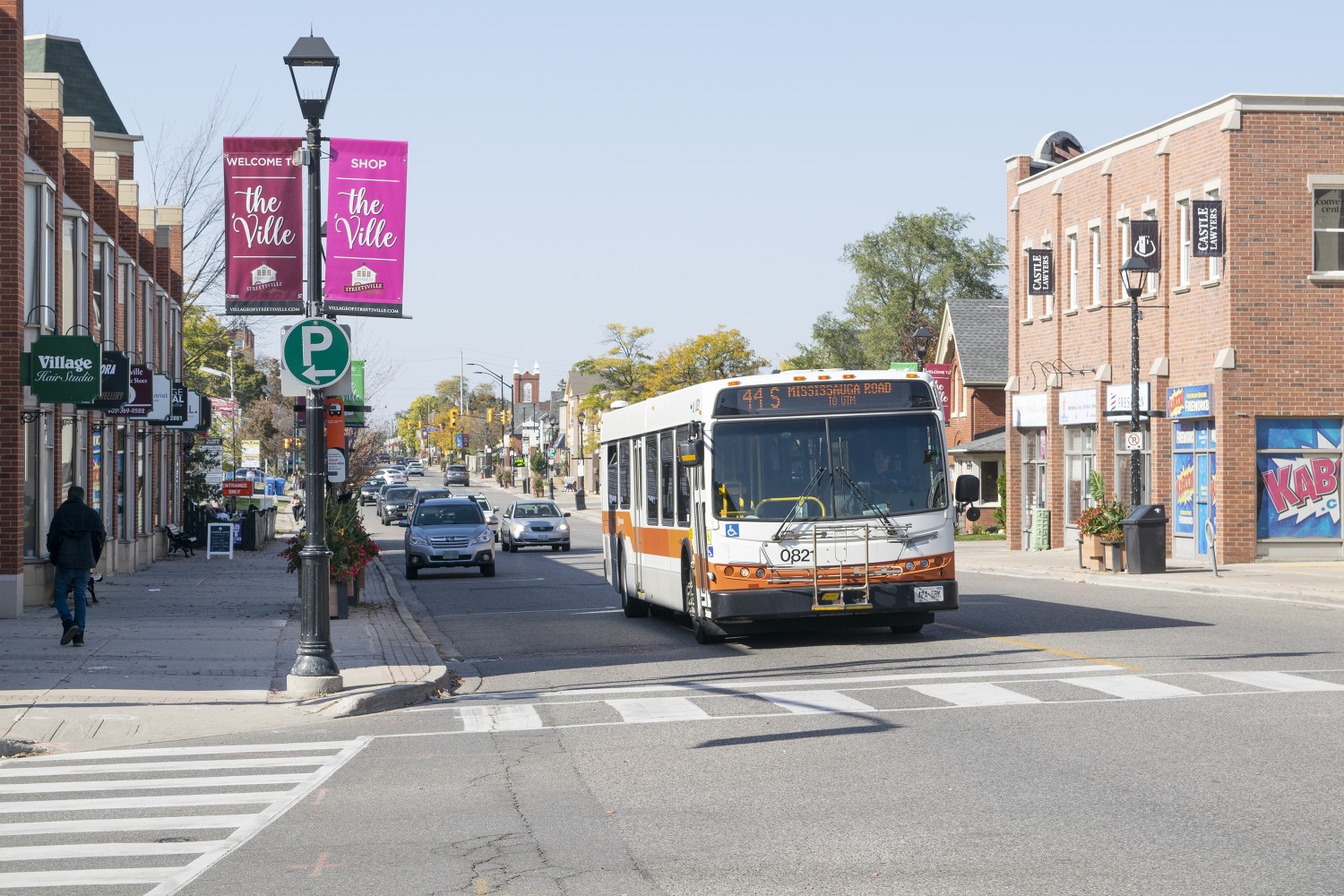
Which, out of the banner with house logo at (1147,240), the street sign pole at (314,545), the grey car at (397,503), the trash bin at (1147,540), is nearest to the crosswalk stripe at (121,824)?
the street sign pole at (314,545)

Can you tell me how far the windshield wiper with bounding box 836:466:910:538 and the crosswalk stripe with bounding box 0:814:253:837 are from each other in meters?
9.50

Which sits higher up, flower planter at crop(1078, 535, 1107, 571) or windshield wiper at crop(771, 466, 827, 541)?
windshield wiper at crop(771, 466, 827, 541)

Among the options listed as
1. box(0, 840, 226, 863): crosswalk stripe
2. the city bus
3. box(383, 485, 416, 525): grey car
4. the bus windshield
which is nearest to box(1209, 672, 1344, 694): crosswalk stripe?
the city bus

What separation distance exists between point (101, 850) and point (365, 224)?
9.75 metres

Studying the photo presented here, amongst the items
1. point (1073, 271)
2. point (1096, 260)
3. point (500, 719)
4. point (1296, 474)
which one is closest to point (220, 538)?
point (1073, 271)

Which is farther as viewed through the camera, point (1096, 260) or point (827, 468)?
point (1096, 260)

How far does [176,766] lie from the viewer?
11.5 metres

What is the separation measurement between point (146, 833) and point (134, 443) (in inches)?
1212

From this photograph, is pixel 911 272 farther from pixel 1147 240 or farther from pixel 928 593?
pixel 928 593

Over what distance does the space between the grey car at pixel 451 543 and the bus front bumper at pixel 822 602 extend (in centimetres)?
1899

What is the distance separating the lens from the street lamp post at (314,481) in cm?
1495

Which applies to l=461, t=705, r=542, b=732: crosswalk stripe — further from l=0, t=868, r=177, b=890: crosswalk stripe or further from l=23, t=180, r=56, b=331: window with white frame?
Result: l=23, t=180, r=56, b=331: window with white frame

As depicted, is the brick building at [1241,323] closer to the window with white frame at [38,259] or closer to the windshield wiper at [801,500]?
the windshield wiper at [801,500]

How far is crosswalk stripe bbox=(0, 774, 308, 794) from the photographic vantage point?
34.8 feet
